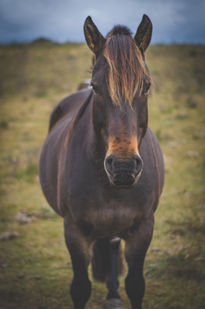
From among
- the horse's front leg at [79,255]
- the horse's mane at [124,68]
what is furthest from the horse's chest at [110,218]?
the horse's mane at [124,68]

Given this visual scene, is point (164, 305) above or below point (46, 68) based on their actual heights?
below

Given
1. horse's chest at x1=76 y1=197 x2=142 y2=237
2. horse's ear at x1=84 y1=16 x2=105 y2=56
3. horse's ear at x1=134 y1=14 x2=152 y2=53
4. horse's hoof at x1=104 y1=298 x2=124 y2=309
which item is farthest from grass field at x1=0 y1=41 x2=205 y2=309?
horse's chest at x1=76 y1=197 x2=142 y2=237

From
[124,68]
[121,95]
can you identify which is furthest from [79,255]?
[124,68]

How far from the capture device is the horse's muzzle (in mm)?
1601

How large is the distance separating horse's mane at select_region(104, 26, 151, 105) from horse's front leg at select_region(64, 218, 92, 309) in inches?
43.0

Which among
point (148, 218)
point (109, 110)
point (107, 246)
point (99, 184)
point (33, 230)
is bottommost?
point (33, 230)

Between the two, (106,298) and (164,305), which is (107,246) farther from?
(164,305)

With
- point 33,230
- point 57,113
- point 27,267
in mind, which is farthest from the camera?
point 33,230

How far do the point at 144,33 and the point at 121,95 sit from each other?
1.88ft

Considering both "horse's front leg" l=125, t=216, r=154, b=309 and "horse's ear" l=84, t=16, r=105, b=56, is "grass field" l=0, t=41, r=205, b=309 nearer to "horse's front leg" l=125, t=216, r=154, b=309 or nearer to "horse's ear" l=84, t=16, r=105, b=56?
"horse's ear" l=84, t=16, r=105, b=56

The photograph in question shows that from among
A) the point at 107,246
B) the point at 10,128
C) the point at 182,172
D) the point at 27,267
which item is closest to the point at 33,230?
the point at 27,267

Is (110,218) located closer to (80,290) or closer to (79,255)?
(79,255)

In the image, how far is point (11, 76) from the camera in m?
18.4

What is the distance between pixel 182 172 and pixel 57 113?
316 centimetres
